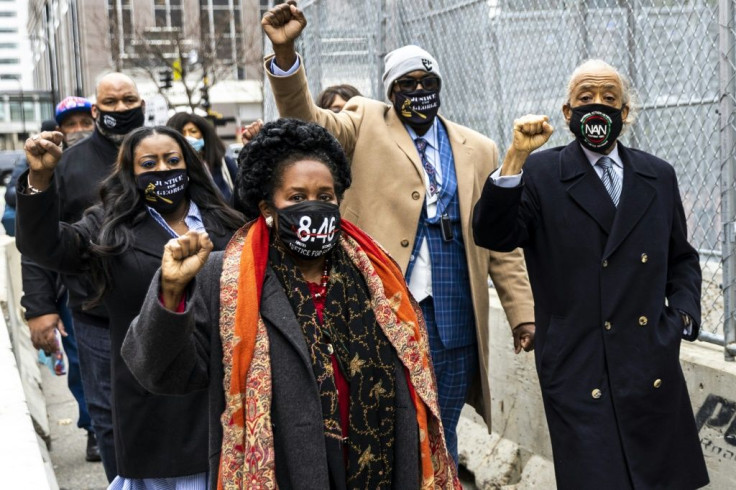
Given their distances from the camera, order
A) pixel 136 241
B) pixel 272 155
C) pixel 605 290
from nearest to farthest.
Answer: pixel 272 155
pixel 605 290
pixel 136 241

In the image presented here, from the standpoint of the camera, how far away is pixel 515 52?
587 cm

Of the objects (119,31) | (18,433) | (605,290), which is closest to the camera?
(605,290)

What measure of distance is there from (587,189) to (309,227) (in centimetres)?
128

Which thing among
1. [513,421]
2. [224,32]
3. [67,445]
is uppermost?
[224,32]

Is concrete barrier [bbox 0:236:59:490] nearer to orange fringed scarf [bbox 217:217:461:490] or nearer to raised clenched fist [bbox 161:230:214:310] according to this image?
orange fringed scarf [bbox 217:217:461:490]

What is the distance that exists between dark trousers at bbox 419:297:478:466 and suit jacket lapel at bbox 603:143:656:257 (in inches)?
35.0

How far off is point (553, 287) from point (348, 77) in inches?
176

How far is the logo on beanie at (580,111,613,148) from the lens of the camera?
3.58m

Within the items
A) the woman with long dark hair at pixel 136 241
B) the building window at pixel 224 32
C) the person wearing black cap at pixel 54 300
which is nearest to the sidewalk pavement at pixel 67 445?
the person wearing black cap at pixel 54 300

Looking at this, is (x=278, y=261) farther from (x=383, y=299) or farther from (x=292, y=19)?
(x=292, y=19)

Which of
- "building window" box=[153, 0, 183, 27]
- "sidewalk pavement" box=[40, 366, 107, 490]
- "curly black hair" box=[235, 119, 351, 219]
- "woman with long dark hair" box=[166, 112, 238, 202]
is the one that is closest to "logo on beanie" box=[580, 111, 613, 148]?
"curly black hair" box=[235, 119, 351, 219]

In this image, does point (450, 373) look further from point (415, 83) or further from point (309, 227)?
point (309, 227)

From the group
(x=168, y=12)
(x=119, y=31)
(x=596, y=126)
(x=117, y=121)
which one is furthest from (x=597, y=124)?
(x=168, y=12)

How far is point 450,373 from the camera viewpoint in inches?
165
